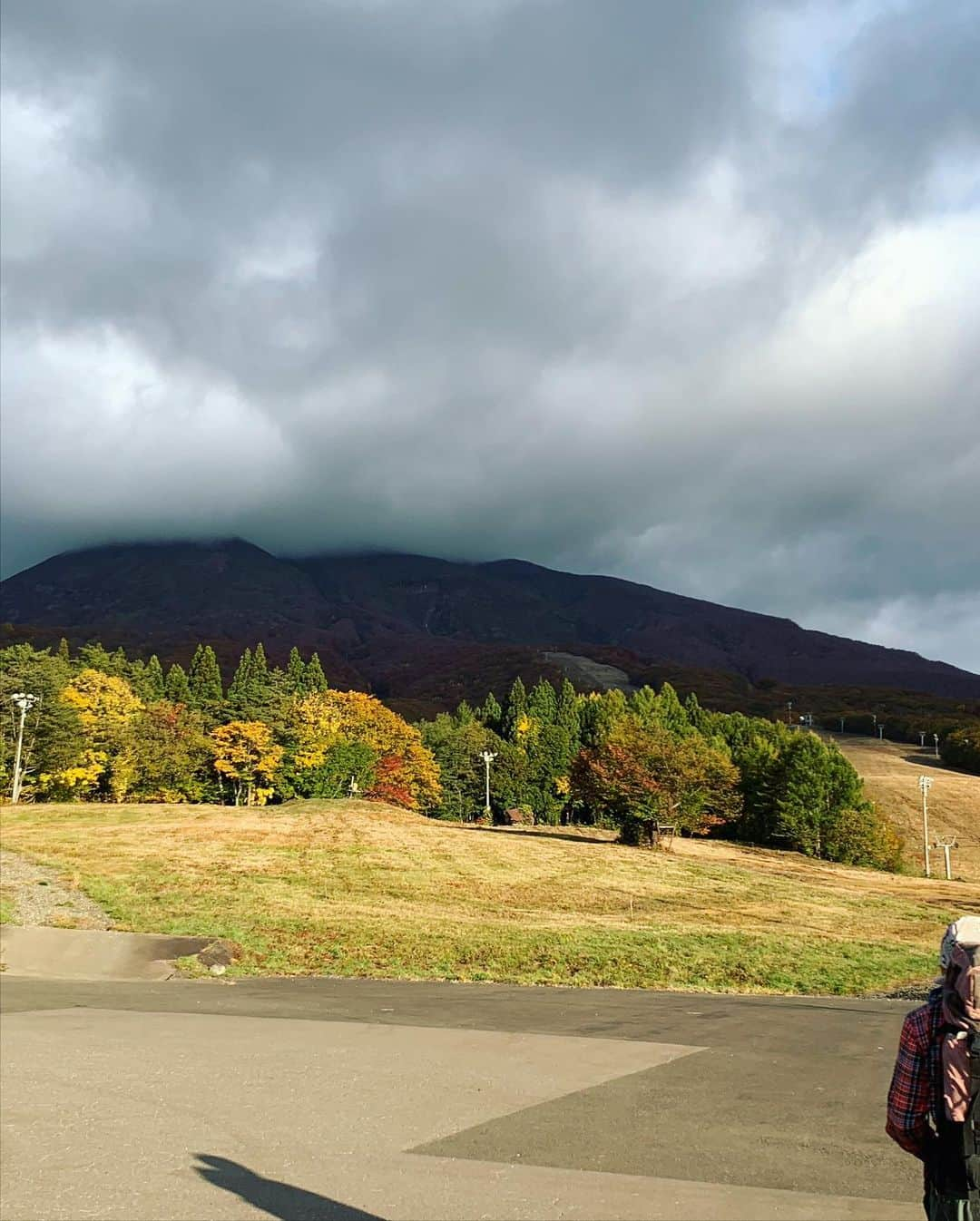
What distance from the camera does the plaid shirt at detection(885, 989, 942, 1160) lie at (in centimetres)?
473

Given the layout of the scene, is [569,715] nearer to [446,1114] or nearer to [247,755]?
[247,755]

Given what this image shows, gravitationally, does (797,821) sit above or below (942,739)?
below

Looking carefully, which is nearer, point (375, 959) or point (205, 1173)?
point (205, 1173)

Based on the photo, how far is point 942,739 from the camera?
181 metres

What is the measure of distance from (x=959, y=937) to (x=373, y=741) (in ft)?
360

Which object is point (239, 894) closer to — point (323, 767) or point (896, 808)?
point (323, 767)

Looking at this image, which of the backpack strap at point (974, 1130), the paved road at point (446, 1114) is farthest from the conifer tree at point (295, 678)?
the backpack strap at point (974, 1130)

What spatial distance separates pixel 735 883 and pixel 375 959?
31673mm

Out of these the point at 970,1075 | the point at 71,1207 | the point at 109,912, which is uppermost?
the point at 970,1075

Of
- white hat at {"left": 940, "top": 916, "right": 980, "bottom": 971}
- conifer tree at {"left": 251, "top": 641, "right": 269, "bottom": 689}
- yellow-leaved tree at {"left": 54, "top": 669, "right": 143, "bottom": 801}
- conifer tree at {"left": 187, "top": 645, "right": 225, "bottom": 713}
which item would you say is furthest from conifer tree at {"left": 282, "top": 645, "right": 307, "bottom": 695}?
white hat at {"left": 940, "top": 916, "right": 980, "bottom": 971}

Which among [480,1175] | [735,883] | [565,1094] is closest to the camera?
[480,1175]

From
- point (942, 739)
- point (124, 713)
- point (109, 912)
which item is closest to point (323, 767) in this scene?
point (124, 713)

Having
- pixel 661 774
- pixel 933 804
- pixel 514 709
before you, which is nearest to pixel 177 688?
pixel 514 709

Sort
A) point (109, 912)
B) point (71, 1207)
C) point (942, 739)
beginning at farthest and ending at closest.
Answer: point (942, 739), point (109, 912), point (71, 1207)
